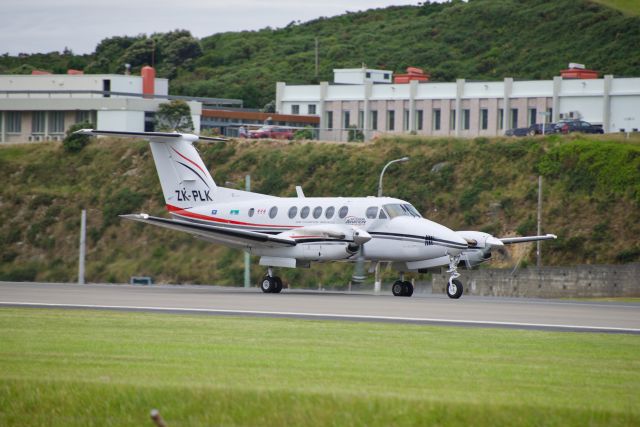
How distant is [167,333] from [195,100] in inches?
2922

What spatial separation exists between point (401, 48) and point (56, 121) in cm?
6282

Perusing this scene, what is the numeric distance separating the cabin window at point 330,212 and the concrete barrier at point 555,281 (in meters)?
11.6

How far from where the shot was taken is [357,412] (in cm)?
1475

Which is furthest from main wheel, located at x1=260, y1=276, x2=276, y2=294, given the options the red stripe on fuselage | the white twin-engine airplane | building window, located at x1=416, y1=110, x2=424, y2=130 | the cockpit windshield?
building window, located at x1=416, y1=110, x2=424, y2=130

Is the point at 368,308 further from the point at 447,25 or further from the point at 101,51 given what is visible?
the point at 101,51

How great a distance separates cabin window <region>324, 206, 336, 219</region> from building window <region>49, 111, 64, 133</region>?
50.3 meters

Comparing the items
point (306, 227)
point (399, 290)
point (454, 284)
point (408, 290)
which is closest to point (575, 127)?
point (408, 290)

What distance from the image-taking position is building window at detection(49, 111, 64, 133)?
85.8m

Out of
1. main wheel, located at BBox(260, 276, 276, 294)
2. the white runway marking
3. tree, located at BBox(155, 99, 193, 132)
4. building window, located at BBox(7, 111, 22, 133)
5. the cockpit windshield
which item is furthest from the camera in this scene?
building window, located at BBox(7, 111, 22, 133)

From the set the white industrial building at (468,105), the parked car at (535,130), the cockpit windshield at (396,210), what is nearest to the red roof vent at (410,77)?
the white industrial building at (468,105)

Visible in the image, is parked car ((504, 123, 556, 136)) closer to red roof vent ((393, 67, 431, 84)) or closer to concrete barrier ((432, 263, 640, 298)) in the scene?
red roof vent ((393, 67, 431, 84))

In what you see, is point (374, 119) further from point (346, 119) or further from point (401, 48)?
point (401, 48)

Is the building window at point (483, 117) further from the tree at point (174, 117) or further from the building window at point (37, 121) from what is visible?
the building window at point (37, 121)

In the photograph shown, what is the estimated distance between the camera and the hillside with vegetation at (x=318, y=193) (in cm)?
5794
